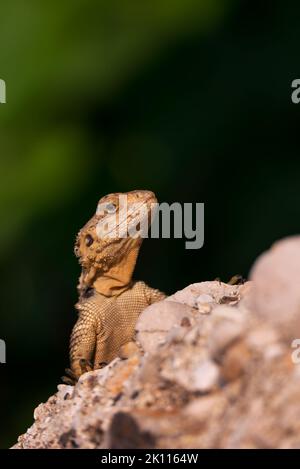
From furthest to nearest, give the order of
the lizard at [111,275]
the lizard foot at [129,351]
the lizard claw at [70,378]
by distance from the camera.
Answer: the lizard at [111,275], the lizard claw at [70,378], the lizard foot at [129,351]

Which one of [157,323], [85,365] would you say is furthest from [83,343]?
[157,323]

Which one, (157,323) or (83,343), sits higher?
(157,323)

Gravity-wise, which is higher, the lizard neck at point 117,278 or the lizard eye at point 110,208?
the lizard eye at point 110,208

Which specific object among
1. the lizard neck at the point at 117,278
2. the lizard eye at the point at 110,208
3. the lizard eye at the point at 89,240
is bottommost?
the lizard neck at the point at 117,278

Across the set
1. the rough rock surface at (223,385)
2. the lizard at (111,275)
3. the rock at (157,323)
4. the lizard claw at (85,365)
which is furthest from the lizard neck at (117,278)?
the rough rock surface at (223,385)

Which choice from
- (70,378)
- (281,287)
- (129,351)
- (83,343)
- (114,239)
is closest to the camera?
(281,287)

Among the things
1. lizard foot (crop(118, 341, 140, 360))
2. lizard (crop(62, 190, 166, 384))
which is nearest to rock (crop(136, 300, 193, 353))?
lizard foot (crop(118, 341, 140, 360))

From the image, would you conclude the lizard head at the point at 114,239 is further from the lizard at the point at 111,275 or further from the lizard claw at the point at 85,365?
the lizard claw at the point at 85,365

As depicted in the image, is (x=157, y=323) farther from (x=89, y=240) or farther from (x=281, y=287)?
(x=89, y=240)

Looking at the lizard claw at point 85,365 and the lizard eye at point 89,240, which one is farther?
the lizard eye at point 89,240
